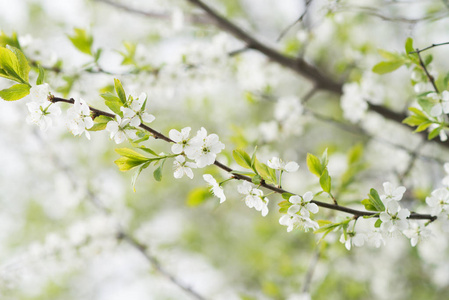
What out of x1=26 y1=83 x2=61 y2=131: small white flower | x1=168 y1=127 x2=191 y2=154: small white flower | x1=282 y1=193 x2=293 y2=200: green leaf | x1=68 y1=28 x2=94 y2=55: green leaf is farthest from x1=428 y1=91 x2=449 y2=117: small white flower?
x1=68 y1=28 x2=94 y2=55: green leaf

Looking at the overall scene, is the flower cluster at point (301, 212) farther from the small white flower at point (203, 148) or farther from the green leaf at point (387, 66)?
the green leaf at point (387, 66)

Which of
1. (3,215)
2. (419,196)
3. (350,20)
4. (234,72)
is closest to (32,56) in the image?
(234,72)

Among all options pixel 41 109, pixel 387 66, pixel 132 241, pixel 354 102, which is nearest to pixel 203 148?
pixel 41 109

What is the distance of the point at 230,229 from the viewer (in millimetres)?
3762

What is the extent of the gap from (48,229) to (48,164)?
1.80 m

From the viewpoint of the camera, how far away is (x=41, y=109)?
635 millimetres

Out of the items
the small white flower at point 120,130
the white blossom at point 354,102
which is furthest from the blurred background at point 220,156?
the small white flower at point 120,130

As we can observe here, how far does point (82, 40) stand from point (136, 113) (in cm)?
64

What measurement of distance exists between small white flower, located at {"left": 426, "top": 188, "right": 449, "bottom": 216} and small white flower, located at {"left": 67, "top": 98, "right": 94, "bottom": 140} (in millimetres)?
618

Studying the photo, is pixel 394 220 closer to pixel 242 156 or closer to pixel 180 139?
pixel 242 156

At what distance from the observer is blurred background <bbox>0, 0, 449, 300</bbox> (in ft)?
4.42

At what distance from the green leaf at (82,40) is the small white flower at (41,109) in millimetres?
567

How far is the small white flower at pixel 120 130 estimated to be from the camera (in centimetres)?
60

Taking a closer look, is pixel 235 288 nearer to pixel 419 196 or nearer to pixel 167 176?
pixel 167 176
